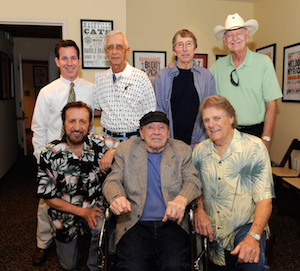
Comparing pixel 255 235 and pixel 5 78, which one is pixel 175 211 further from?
pixel 5 78

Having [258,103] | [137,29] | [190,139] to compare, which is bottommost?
[190,139]

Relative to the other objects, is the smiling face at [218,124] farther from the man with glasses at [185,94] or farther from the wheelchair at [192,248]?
the man with glasses at [185,94]

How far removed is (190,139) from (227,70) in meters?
0.72

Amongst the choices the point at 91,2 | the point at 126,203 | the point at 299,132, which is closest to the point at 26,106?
the point at 91,2

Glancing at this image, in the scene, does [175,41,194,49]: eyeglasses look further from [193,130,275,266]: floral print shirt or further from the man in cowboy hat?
Answer: [193,130,275,266]: floral print shirt

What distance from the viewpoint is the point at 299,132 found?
4.00 metres

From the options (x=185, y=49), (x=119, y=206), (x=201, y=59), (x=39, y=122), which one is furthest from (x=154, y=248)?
(x=201, y=59)

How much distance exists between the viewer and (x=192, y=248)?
5.54 ft

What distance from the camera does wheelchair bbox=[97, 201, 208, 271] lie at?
1.68 m

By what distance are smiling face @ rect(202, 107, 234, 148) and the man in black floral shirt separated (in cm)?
72

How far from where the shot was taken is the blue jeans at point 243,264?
1670mm

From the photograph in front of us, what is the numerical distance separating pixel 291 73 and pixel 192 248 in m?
3.31

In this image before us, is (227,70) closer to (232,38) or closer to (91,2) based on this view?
(232,38)

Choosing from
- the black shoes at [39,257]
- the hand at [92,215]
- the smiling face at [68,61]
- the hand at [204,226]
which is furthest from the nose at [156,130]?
the black shoes at [39,257]
